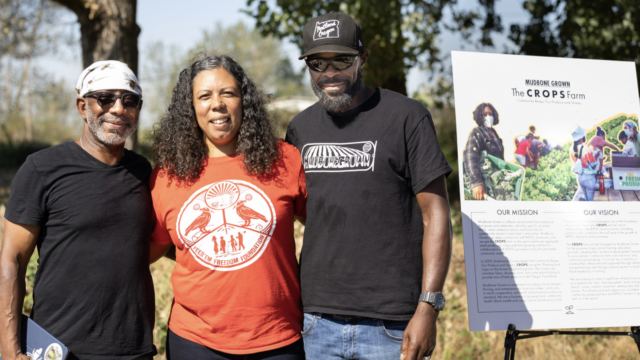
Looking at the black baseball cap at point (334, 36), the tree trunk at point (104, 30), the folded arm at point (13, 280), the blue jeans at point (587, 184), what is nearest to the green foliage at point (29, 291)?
the tree trunk at point (104, 30)

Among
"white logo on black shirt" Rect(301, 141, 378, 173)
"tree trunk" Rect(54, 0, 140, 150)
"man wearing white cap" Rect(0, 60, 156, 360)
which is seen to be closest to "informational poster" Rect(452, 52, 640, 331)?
"white logo on black shirt" Rect(301, 141, 378, 173)

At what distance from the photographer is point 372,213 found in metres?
2.42

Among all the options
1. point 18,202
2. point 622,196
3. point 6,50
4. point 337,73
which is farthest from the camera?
point 6,50

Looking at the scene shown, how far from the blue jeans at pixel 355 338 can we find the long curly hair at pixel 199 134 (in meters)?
0.85

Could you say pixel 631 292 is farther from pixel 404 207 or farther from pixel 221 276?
pixel 221 276

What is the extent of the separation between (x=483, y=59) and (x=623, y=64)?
1063mm

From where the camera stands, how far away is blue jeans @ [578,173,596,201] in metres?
3.22

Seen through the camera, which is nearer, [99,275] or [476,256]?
[99,275]

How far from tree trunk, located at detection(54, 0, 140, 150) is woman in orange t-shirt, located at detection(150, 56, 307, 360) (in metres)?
3.45

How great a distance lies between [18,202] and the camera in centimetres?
239

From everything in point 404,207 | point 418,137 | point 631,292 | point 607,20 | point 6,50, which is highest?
point 6,50

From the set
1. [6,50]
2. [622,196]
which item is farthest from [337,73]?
[6,50]

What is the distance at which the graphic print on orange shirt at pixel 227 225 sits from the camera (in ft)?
8.04

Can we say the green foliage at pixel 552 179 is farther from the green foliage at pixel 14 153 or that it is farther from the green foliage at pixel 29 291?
the green foliage at pixel 14 153
